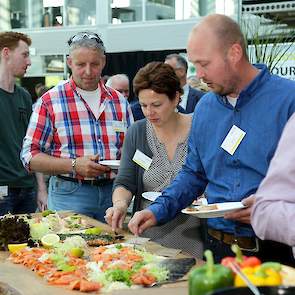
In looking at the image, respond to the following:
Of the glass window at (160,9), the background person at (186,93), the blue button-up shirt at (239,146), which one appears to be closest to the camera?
the blue button-up shirt at (239,146)

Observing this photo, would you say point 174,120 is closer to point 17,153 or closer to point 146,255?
point 146,255

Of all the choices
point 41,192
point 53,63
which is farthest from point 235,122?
point 53,63

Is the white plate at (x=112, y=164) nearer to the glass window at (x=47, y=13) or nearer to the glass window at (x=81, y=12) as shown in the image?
the glass window at (x=81, y=12)

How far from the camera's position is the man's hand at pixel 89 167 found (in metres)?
3.29

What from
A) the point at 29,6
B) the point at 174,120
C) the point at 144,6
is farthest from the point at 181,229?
the point at 29,6

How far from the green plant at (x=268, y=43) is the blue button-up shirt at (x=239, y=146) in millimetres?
1599

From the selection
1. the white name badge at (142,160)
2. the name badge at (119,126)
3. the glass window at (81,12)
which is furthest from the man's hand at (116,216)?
the glass window at (81,12)

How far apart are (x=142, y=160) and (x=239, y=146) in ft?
2.66

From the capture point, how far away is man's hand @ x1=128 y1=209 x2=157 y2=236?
2633 mm

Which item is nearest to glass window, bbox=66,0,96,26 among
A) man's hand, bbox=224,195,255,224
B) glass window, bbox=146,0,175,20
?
glass window, bbox=146,0,175,20

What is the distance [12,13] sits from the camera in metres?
17.0

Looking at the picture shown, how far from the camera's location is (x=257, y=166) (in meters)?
2.44

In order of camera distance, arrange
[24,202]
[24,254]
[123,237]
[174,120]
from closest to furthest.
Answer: [24,254], [123,237], [174,120], [24,202]

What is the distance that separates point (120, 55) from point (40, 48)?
3.91 m
